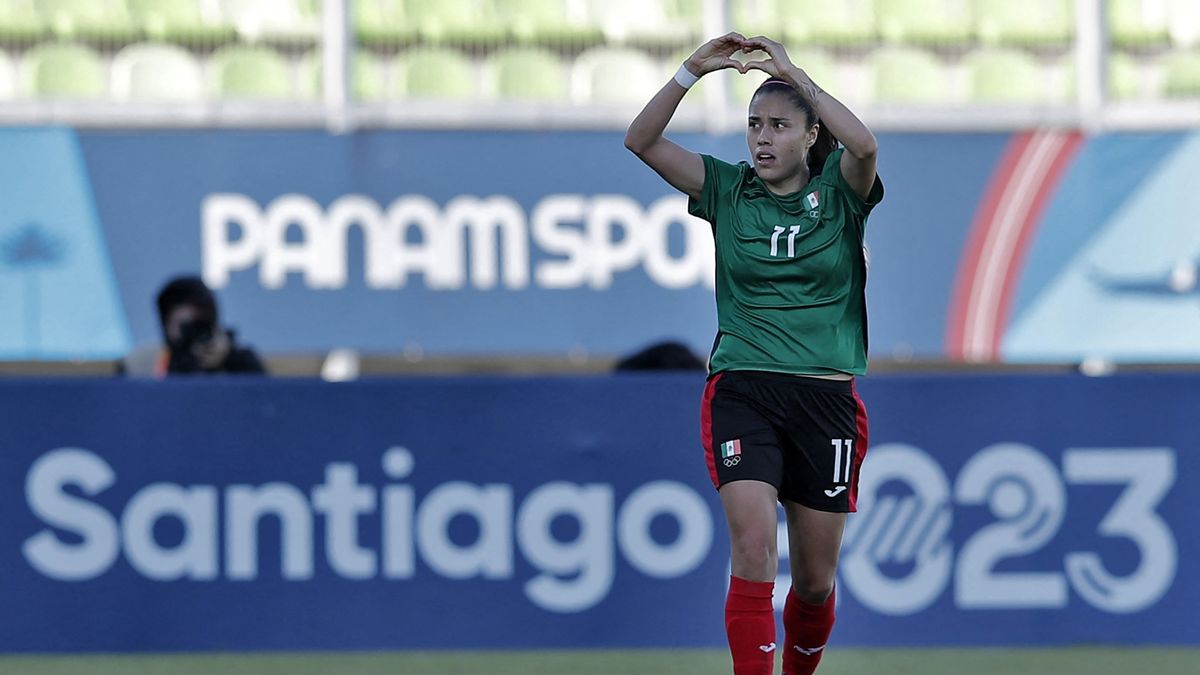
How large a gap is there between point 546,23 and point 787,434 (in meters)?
6.63

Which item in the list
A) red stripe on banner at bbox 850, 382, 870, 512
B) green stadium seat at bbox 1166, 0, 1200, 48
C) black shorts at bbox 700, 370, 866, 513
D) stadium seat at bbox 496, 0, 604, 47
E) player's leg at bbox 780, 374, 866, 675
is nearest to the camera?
black shorts at bbox 700, 370, 866, 513

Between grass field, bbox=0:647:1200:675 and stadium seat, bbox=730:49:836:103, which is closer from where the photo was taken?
grass field, bbox=0:647:1200:675

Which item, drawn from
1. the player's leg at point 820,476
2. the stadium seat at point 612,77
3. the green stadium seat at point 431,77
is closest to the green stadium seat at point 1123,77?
the stadium seat at point 612,77

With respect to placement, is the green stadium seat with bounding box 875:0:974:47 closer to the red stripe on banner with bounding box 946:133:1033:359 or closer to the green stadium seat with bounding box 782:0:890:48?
the green stadium seat with bounding box 782:0:890:48

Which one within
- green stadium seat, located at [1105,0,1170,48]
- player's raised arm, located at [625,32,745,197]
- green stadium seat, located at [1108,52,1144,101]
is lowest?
player's raised arm, located at [625,32,745,197]

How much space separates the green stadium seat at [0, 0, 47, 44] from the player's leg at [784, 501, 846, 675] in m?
7.38

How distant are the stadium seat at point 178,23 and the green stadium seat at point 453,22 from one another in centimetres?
114

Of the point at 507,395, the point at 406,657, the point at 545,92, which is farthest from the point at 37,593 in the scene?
the point at 545,92

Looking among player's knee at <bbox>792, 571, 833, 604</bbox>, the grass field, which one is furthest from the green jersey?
the grass field

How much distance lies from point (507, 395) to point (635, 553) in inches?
31.4

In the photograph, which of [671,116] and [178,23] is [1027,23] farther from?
[671,116]

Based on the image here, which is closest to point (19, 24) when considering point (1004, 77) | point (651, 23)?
point (651, 23)

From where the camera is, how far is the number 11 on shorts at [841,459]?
511cm

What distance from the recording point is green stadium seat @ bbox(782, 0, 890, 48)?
11.3 meters
